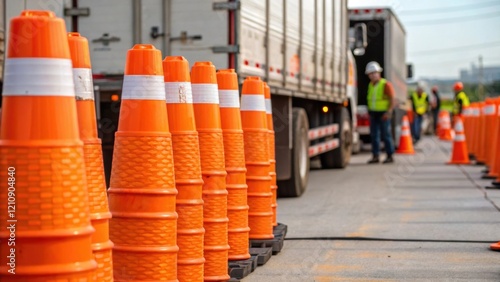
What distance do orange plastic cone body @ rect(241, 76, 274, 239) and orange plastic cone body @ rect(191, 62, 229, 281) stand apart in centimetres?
151

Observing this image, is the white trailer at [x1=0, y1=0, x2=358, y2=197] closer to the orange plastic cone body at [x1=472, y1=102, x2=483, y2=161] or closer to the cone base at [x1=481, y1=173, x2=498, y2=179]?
the cone base at [x1=481, y1=173, x2=498, y2=179]

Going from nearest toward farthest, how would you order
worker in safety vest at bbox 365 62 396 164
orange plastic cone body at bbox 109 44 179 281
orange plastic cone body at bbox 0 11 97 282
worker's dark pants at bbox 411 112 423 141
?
orange plastic cone body at bbox 0 11 97 282
orange plastic cone body at bbox 109 44 179 281
worker in safety vest at bbox 365 62 396 164
worker's dark pants at bbox 411 112 423 141

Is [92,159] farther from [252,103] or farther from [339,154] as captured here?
[339,154]

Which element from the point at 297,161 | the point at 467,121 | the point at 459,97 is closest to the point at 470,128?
the point at 467,121

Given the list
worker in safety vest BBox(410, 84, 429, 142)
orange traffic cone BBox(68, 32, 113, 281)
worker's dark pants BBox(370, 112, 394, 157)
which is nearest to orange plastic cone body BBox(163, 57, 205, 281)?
orange traffic cone BBox(68, 32, 113, 281)

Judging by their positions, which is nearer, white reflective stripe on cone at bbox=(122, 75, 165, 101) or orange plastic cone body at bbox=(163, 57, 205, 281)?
white reflective stripe on cone at bbox=(122, 75, 165, 101)

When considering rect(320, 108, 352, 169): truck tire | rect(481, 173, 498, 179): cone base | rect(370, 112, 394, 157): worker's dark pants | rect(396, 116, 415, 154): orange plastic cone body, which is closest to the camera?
rect(481, 173, 498, 179): cone base

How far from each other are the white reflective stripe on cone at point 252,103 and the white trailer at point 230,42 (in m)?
2.21

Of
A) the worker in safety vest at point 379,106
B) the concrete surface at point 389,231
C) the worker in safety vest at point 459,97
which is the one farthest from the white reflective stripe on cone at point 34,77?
the worker in safety vest at point 459,97

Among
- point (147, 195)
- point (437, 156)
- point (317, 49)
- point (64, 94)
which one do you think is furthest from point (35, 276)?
point (437, 156)

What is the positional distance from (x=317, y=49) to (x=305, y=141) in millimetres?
2432

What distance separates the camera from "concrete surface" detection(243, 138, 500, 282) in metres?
7.57

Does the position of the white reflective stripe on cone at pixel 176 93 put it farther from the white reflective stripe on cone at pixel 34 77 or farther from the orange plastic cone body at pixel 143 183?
the white reflective stripe on cone at pixel 34 77

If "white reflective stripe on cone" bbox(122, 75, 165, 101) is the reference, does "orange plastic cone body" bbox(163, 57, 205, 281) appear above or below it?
below
